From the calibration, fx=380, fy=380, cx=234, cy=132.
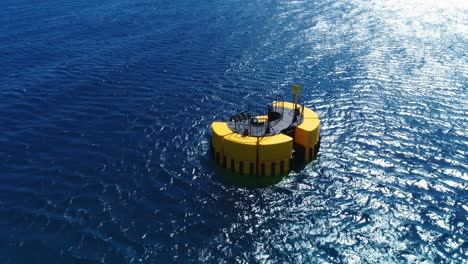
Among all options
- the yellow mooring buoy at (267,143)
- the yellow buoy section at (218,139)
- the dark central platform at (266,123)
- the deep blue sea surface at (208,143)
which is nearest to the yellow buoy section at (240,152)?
the yellow mooring buoy at (267,143)

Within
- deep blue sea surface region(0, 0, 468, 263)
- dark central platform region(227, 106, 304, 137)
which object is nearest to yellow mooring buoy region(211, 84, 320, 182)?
dark central platform region(227, 106, 304, 137)

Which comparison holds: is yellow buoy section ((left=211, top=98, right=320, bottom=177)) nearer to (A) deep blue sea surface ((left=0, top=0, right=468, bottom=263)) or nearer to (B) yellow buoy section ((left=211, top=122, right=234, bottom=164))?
(B) yellow buoy section ((left=211, top=122, right=234, bottom=164))

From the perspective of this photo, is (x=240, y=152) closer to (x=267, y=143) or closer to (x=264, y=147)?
(x=264, y=147)

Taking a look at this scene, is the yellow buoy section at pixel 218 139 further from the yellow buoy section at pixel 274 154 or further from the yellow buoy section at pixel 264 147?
the yellow buoy section at pixel 274 154

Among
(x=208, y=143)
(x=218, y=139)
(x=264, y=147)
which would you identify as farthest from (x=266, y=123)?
(x=208, y=143)

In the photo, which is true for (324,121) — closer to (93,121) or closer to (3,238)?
(93,121)
